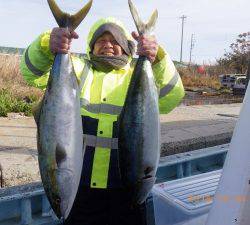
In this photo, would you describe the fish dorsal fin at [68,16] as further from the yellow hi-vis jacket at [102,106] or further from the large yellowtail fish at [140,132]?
the yellow hi-vis jacket at [102,106]

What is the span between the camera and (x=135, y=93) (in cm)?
253

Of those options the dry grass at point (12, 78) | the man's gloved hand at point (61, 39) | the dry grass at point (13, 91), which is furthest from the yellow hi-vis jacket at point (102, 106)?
the dry grass at point (12, 78)

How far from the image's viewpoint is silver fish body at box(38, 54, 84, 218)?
2.19 meters

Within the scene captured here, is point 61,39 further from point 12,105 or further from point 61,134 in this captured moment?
point 12,105

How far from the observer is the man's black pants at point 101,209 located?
10.4 feet

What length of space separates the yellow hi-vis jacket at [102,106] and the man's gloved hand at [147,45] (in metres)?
0.40

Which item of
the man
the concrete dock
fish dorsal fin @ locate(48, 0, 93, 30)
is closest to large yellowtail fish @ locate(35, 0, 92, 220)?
fish dorsal fin @ locate(48, 0, 93, 30)

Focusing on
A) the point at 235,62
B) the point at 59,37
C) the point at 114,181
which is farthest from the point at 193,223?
the point at 235,62

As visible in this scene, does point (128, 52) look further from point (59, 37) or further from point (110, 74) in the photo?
point (59, 37)

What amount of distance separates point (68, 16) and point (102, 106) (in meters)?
0.92

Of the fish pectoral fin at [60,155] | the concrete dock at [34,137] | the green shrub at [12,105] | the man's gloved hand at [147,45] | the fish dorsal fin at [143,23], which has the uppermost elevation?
the fish dorsal fin at [143,23]

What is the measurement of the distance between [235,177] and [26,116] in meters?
7.97

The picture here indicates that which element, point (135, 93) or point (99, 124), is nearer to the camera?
point (135, 93)

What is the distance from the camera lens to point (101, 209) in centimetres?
322
